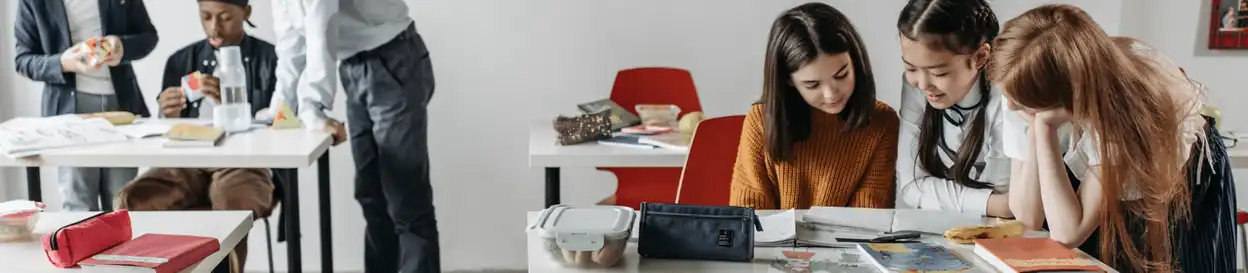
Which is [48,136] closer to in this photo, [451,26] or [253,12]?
[253,12]

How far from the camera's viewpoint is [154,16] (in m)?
3.98

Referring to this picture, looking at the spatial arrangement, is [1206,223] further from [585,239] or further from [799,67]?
[585,239]

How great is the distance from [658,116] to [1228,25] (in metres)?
2.30

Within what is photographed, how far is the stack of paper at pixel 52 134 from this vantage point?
2.90 metres

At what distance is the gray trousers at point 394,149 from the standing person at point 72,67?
2.80 ft

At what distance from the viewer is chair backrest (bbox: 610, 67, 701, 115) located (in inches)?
152

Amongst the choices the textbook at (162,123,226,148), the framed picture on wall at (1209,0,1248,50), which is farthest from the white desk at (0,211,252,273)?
the framed picture on wall at (1209,0,1248,50)

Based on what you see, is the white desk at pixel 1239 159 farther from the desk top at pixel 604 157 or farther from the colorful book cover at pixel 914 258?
the colorful book cover at pixel 914 258

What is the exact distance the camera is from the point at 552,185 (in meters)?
3.13

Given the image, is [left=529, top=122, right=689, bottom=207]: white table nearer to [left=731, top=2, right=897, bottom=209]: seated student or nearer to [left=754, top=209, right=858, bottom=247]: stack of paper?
[left=731, top=2, right=897, bottom=209]: seated student

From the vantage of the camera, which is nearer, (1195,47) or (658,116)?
(658,116)

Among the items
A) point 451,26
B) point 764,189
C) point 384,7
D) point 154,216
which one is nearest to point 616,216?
point 764,189

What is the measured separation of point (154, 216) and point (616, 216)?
977 mm

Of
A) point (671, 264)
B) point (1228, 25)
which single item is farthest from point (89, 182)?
point (1228, 25)
